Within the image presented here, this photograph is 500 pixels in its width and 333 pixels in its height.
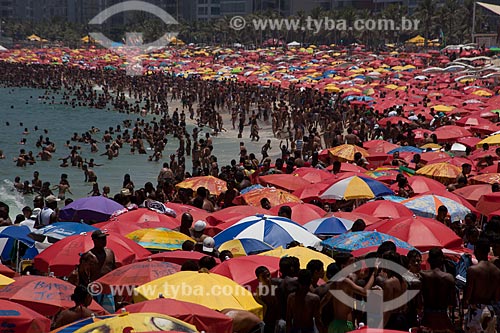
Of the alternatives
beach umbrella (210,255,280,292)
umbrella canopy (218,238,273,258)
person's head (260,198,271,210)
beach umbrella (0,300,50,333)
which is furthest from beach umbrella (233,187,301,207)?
beach umbrella (0,300,50,333)

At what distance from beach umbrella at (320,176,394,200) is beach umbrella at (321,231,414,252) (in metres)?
3.96

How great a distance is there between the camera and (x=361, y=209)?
1218cm

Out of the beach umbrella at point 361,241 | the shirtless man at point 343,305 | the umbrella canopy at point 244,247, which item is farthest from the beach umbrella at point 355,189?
the shirtless man at point 343,305

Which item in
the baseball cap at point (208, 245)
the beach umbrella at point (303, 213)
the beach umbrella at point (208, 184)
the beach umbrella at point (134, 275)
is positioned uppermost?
the beach umbrella at point (134, 275)

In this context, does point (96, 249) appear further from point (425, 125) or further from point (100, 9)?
point (100, 9)

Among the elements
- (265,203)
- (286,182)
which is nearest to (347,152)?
(286,182)

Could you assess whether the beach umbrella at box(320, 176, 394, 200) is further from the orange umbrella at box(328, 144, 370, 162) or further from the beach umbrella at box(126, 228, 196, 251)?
the beach umbrella at box(126, 228, 196, 251)

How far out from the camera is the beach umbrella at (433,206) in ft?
38.8

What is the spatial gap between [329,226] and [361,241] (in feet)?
5.98

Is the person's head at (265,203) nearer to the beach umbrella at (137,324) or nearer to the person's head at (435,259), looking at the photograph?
the person's head at (435,259)

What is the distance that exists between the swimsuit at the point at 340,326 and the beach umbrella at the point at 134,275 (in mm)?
1882

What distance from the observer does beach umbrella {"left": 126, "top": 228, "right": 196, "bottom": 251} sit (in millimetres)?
10078

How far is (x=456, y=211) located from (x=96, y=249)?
18.5 ft

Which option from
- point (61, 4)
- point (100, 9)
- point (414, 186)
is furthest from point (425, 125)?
point (61, 4)
